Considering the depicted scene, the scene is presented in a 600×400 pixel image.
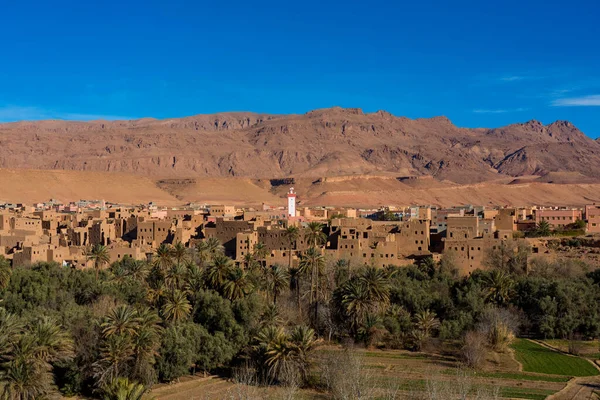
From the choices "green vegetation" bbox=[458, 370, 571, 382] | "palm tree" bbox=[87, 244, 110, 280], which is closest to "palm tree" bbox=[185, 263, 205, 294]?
"palm tree" bbox=[87, 244, 110, 280]

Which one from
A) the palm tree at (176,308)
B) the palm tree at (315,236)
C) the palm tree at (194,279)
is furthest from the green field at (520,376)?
the palm tree at (315,236)

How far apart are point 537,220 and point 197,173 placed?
144 metres

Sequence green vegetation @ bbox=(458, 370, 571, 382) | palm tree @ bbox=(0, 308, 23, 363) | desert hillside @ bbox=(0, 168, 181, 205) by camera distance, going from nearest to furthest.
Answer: palm tree @ bbox=(0, 308, 23, 363) < green vegetation @ bbox=(458, 370, 571, 382) < desert hillside @ bbox=(0, 168, 181, 205)

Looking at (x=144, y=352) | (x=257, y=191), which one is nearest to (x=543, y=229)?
(x=144, y=352)

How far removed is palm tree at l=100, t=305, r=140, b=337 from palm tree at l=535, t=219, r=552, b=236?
3655cm

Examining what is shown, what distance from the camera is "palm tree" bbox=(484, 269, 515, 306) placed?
38969 millimetres

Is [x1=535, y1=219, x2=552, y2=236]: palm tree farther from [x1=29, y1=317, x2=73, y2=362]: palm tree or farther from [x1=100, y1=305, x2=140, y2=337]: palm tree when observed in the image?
[x1=29, y1=317, x2=73, y2=362]: palm tree

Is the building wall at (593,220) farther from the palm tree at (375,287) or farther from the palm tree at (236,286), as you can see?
the palm tree at (236,286)

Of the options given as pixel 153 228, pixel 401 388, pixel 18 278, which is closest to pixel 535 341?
pixel 401 388

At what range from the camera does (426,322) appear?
120ft

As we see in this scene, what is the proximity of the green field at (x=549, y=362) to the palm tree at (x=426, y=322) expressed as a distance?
4.19 m

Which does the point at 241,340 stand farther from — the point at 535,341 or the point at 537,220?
the point at 537,220

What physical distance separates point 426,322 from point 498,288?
17.7ft

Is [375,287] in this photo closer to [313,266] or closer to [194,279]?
[313,266]
